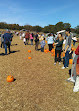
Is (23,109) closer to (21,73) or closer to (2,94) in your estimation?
(2,94)

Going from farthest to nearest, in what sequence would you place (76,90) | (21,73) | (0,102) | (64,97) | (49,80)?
1. (21,73)
2. (49,80)
3. (76,90)
4. (64,97)
5. (0,102)

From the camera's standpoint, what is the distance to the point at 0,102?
3.29 meters

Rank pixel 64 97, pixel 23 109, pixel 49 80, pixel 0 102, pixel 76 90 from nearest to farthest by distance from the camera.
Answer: pixel 23 109, pixel 0 102, pixel 64 97, pixel 76 90, pixel 49 80

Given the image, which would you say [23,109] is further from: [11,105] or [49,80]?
[49,80]

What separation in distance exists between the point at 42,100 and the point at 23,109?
708mm

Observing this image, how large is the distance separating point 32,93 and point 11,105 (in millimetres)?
889

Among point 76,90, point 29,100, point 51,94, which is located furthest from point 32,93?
point 76,90

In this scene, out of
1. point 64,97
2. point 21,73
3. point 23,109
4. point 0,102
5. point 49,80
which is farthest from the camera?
point 21,73

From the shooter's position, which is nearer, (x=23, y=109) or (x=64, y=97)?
(x=23, y=109)

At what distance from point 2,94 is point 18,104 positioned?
0.84 m

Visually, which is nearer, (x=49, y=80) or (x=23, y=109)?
(x=23, y=109)

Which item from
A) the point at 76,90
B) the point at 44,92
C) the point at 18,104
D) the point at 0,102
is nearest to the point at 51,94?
the point at 44,92

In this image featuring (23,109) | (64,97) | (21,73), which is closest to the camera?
(23,109)

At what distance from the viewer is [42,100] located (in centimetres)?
343
